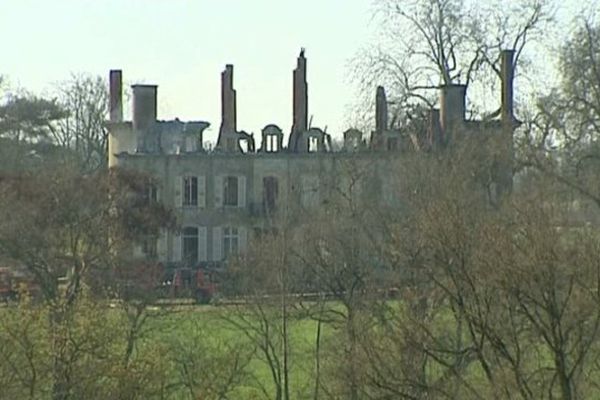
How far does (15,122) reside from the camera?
68938 millimetres

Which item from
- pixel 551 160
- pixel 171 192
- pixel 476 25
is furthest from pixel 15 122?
pixel 551 160

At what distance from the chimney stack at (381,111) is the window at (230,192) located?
753 centimetres

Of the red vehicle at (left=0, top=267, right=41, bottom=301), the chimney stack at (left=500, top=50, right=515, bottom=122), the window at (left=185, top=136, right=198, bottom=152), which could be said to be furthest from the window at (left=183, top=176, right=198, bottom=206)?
the red vehicle at (left=0, top=267, right=41, bottom=301)

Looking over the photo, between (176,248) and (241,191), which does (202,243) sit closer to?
(176,248)

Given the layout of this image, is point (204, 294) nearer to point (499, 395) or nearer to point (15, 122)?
point (499, 395)

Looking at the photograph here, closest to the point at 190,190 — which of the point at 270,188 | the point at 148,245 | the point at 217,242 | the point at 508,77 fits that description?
the point at 217,242

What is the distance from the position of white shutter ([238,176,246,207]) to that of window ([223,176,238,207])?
0.38ft

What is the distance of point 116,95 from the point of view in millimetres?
61094

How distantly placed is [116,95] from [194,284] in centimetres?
1515

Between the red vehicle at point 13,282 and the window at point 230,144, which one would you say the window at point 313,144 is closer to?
the window at point 230,144

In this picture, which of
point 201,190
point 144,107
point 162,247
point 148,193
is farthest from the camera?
point 201,190

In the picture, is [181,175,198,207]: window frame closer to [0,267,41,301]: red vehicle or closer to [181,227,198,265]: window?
[181,227,198,265]: window

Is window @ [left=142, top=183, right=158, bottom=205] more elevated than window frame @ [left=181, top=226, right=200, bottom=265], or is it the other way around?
window @ [left=142, top=183, right=158, bottom=205]

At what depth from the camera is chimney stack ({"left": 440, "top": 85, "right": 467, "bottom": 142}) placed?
53594mm
